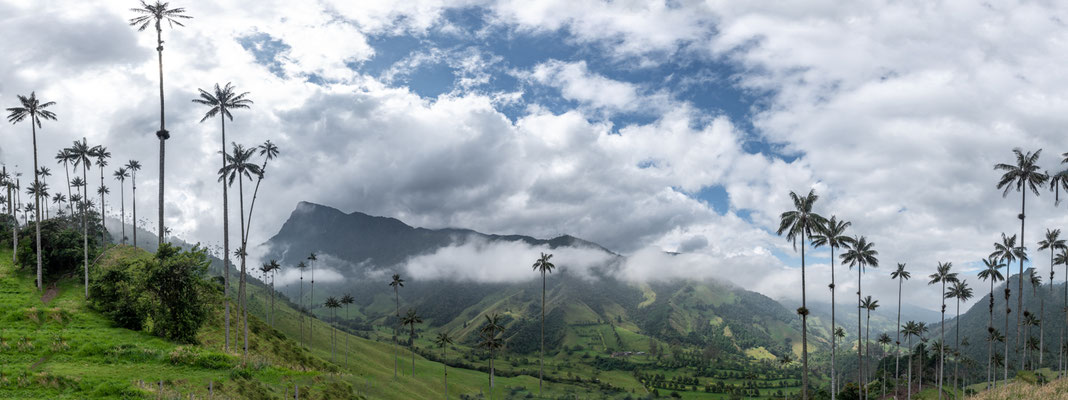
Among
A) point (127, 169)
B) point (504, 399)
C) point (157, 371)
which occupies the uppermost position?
point (127, 169)

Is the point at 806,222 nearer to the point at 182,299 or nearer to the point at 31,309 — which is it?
the point at 182,299

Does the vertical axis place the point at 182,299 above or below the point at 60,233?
below

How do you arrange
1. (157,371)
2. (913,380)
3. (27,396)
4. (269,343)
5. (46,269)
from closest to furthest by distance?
(27,396) < (157,371) < (46,269) < (269,343) < (913,380)

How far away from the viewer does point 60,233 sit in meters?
83.8

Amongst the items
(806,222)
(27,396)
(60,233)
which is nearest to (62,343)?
(27,396)

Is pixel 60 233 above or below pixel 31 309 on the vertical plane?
above

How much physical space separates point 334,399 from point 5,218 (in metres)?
109

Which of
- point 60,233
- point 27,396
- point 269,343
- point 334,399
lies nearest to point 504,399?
point 269,343

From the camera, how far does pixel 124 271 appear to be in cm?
6656

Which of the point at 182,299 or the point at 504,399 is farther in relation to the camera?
the point at 504,399

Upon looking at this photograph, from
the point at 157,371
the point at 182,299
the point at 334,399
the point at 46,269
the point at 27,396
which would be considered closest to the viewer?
the point at 27,396

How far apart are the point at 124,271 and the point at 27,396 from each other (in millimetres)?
34185

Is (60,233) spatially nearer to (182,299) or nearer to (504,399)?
(182,299)

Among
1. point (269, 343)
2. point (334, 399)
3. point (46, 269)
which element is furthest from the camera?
point (269, 343)
